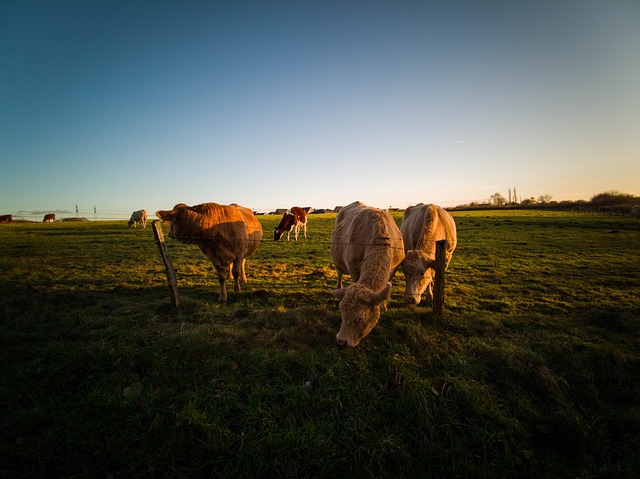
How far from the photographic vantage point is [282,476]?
2.85 m

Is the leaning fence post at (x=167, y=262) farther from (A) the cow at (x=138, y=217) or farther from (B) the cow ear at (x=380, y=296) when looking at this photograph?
(A) the cow at (x=138, y=217)

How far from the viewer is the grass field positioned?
2994 mm

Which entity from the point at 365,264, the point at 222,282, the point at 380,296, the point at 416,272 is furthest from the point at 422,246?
the point at 222,282

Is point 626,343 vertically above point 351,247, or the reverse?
point 351,247

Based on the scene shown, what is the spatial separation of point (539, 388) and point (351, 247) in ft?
13.6

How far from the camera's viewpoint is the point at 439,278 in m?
5.89

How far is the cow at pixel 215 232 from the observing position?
6.81 meters

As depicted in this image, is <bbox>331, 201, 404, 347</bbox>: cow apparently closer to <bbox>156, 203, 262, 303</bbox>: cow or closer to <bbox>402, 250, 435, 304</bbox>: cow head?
<bbox>402, 250, 435, 304</bbox>: cow head

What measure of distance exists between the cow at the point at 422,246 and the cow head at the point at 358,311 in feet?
4.60

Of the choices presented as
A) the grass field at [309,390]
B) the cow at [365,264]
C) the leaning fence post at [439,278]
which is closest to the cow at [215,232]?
the grass field at [309,390]

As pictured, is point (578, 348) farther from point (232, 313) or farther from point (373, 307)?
point (232, 313)

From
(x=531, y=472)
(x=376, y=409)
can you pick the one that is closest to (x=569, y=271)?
(x=531, y=472)

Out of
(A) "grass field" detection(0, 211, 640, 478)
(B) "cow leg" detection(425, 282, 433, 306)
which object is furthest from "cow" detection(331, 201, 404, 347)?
(B) "cow leg" detection(425, 282, 433, 306)

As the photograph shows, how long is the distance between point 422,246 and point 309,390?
4663mm
